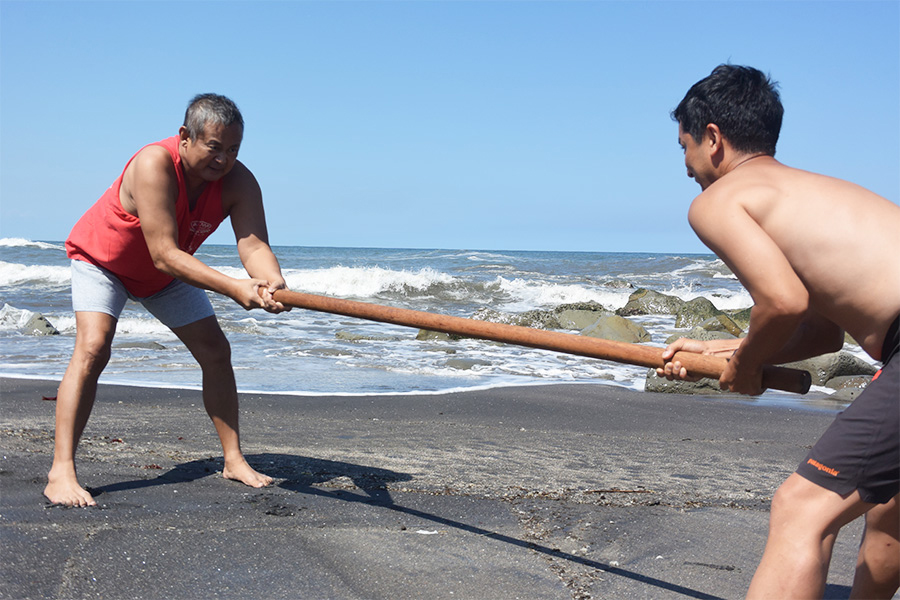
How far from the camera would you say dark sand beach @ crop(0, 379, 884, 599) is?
2576mm

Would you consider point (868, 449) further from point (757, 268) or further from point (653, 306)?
point (653, 306)

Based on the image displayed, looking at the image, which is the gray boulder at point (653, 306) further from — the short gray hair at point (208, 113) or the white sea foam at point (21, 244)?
the white sea foam at point (21, 244)

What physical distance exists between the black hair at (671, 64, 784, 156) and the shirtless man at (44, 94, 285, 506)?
1.89 m

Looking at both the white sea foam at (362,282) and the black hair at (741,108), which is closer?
the black hair at (741,108)

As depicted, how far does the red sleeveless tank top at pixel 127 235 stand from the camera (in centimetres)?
335

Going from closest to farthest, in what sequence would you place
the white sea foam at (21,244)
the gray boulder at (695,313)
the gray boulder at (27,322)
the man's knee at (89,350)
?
1. the man's knee at (89,350)
2. the gray boulder at (27,322)
3. the gray boulder at (695,313)
4. the white sea foam at (21,244)

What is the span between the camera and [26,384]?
610 cm

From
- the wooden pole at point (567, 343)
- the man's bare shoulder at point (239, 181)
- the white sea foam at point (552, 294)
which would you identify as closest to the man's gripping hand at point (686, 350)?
the wooden pole at point (567, 343)

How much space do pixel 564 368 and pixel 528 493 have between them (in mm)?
4970

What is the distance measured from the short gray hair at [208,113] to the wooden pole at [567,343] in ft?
2.96

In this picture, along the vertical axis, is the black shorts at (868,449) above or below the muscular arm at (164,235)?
below

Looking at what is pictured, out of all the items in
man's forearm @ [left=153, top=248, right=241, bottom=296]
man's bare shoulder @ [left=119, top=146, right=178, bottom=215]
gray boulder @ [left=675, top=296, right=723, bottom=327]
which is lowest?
gray boulder @ [left=675, top=296, right=723, bottom=327]

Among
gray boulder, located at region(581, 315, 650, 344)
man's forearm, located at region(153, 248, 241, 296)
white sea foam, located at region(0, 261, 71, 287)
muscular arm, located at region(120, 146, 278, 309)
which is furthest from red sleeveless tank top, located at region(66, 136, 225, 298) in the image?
white sea foam, located at region(0, 261, 71, 287)

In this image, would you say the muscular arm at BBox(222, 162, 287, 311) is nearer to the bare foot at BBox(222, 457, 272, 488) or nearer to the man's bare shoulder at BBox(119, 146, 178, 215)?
the man's bare shoulder at BBox(119, 146, 178, 215)
